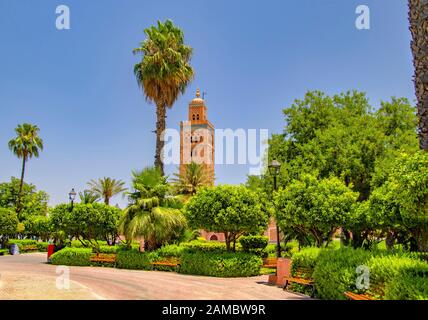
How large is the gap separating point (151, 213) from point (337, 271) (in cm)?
1341

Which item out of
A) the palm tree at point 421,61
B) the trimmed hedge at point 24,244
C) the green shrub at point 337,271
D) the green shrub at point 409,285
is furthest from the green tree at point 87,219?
the green shrub at point 409,285

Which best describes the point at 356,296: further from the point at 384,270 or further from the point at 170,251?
the point at 170,251

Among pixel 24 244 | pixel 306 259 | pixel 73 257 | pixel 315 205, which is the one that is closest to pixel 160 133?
pixel 73 257

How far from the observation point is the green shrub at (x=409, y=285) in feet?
22.9

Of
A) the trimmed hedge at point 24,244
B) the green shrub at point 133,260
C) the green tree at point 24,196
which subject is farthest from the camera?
the green tree at point 24,196

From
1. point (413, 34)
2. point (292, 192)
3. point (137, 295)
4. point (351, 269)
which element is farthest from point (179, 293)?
point (413, 34)

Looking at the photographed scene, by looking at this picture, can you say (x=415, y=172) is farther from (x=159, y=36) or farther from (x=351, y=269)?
(x=159, y=36)

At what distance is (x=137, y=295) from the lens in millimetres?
12711

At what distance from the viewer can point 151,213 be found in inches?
891

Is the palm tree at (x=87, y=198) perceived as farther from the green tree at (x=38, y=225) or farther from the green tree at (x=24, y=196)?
the green tree at (x=24, y=196)

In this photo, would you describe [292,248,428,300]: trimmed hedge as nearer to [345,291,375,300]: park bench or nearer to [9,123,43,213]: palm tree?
[345,291,375,300]: park bench

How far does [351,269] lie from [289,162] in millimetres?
20422

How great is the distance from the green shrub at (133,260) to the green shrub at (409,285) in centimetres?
1682
